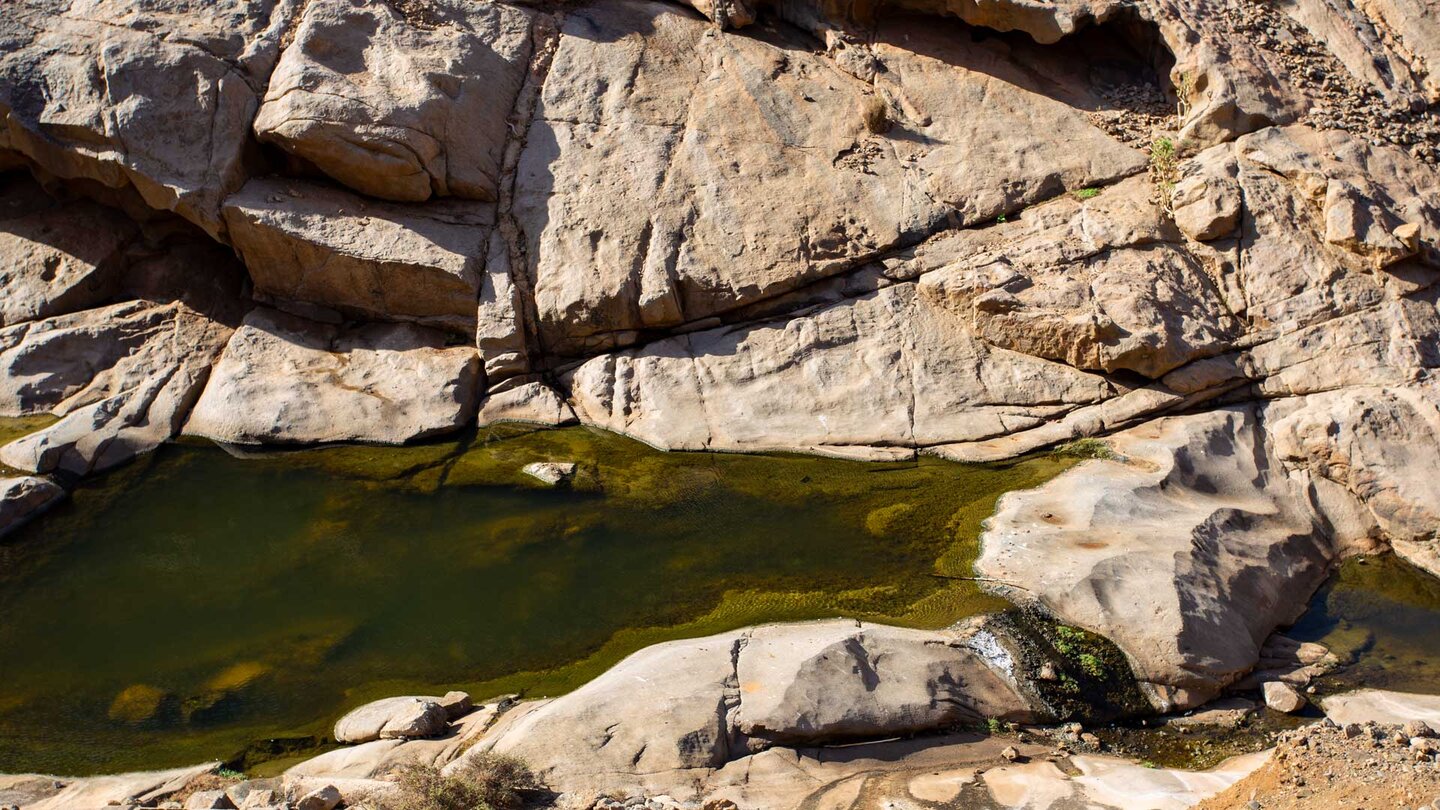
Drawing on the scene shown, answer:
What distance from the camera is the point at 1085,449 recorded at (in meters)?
11.1

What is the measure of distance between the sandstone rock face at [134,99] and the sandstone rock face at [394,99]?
508 millimetres

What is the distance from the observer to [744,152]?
1323 centimetres

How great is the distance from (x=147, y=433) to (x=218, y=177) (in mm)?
2855

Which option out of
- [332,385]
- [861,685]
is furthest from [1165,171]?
[332,385]

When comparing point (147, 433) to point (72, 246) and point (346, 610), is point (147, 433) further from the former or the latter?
point (346, 610)

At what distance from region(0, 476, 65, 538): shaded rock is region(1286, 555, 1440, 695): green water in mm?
11216

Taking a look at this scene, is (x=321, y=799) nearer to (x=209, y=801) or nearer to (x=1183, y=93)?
(x=209, y=801)

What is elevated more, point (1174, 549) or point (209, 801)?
point (1174, 549)

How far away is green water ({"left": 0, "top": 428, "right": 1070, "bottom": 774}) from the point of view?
8.81m

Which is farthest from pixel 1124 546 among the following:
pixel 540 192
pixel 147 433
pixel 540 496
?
pixel 147 433

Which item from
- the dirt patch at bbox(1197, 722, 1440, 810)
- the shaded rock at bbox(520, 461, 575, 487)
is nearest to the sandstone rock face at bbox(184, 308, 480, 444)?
the shaded rock at bbox(520, 461, 575, 487)

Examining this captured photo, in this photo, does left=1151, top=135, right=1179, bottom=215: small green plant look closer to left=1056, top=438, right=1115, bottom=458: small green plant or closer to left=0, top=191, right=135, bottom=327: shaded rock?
left=1056, top=438, right=1115, bottom=458: small green plant

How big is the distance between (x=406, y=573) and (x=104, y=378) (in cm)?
487

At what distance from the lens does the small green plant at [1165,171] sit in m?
12.6
